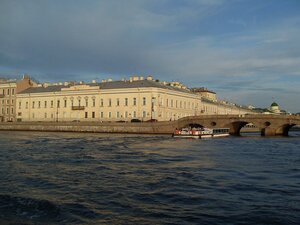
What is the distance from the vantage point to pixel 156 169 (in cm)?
2097

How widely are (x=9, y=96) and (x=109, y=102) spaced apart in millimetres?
26816

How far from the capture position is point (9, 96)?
90.5m

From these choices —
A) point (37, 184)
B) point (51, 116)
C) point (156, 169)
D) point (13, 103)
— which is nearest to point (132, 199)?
point (37, 184)

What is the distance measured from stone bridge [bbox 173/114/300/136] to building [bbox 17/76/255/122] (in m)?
8.18

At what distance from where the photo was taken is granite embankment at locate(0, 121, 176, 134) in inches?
2566

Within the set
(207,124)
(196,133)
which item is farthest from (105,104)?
(196,133)

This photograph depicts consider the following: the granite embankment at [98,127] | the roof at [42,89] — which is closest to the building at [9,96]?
the roof at [42,89]

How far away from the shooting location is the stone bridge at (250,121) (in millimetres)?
63406

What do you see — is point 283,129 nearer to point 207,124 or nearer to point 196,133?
point 207,124

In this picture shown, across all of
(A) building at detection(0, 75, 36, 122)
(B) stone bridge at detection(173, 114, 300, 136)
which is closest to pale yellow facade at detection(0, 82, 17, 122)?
(A) building at detection(0, 75, 36, 122)

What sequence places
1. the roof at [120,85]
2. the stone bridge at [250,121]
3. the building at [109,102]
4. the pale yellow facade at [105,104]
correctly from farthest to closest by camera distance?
the roof at [120,85] → the building at [109,102] → the pale yellow facade at [105,104] → the stone bridge at [250,121]

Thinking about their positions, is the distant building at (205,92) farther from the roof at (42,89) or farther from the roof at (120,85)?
the roof at (42,89)

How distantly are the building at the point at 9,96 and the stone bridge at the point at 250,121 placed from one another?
4130cm

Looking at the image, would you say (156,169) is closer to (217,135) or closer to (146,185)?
(146,185)
